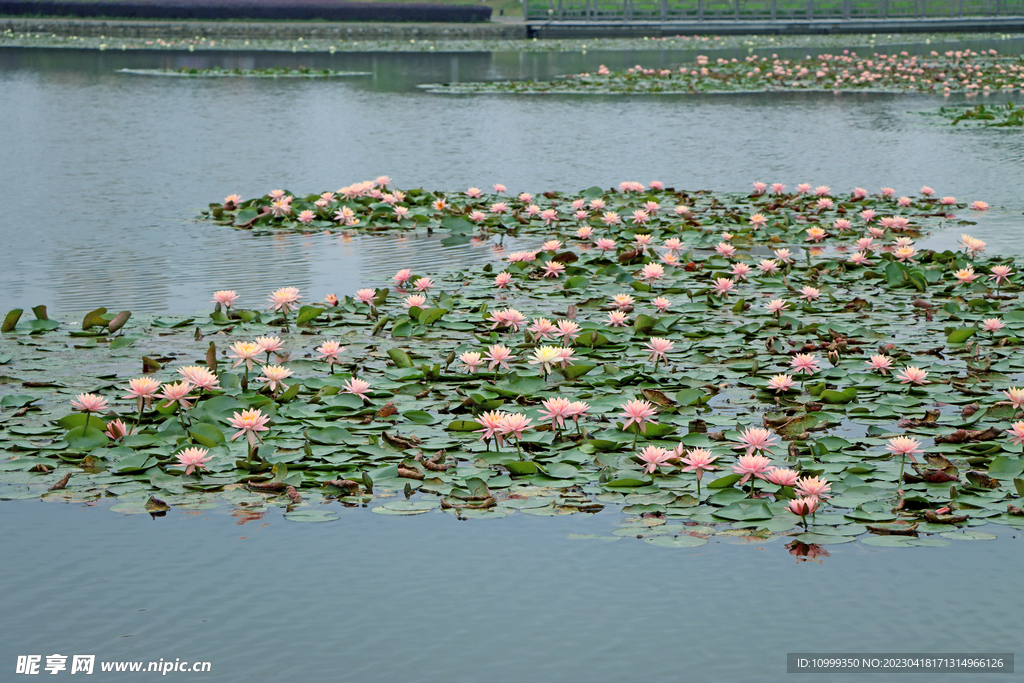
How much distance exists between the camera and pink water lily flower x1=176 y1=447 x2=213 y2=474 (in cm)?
328

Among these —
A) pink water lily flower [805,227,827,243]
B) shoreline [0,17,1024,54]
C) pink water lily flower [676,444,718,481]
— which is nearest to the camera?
pink water lily flower [676,444,718,481]

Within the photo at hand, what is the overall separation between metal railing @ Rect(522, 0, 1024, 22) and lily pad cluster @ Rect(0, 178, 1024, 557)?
31.1 m

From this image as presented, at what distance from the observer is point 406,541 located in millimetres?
3010

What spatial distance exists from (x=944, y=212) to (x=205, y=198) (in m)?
5.65

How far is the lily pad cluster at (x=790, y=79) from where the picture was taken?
18250 millimetres

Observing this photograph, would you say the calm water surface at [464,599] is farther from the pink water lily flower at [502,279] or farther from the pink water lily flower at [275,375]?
the pink water lily flower at [502,279]

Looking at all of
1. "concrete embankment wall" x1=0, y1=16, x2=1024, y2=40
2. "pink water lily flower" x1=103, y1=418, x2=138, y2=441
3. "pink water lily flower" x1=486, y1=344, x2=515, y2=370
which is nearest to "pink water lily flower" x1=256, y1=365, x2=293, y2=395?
"pink water lily flower" x1=103, y1=418, x2=138, y2=441

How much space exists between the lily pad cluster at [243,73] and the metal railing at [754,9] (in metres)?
15.2

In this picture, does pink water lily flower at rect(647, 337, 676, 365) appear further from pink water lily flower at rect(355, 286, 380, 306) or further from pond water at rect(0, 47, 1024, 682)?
pink water lily flower at rect(355, 286, 380, 306)

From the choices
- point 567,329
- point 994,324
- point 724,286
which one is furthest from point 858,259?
point 567,329

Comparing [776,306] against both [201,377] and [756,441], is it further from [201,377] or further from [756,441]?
[201,377]

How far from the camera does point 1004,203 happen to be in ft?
27.3

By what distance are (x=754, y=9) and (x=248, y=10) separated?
639 inches

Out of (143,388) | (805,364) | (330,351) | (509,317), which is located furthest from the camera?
(509,317)
